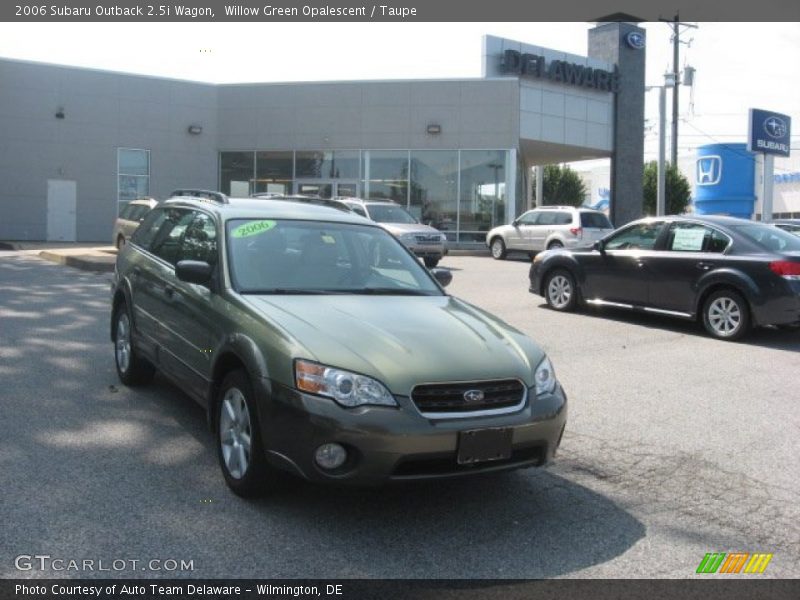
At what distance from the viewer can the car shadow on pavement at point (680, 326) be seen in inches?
415

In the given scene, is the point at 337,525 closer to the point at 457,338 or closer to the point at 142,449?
the point at 457,338

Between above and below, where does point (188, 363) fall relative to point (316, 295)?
below

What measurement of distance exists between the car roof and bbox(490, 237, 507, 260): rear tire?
64.3 feet

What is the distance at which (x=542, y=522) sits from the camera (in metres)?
4.41

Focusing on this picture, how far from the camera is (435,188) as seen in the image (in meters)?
30.4

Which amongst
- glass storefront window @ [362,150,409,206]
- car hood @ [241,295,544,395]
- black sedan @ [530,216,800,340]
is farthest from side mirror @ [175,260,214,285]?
glass storefront window @ [362,150,409,206]

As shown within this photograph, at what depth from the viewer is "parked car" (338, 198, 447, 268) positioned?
20.1m

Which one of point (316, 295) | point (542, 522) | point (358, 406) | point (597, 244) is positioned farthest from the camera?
point (597, 244)

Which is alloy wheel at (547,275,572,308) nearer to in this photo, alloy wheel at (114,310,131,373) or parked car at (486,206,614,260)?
alloy wheel at (114,310,131,373)

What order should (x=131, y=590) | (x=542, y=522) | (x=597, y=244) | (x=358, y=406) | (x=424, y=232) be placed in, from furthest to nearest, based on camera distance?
(x=424, y=232) < (x=597, y=244) < (x=542, y=522) < (x=358, y=406) < (x=131, y=590)

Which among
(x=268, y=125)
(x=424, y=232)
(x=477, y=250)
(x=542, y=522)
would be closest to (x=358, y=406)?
(x=542, y=522)

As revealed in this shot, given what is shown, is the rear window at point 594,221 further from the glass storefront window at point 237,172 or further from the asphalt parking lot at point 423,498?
the asphalt parking lot at point 423,498

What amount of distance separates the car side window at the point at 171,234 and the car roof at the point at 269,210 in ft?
0.33

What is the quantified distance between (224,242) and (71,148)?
2686cm
